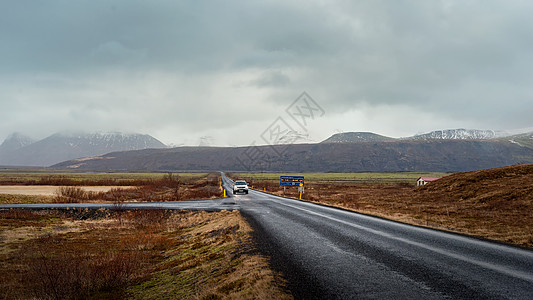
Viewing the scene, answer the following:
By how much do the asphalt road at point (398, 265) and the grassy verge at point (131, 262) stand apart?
39.2 inches

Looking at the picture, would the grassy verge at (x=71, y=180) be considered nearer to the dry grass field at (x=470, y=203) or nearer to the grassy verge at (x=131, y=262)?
the grassy verge at (x=131, y=262)

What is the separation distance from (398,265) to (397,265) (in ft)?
0.08

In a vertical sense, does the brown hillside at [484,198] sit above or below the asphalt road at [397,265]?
below

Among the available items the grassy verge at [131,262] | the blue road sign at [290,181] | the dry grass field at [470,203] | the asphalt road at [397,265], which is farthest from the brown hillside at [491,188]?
the grassy verge at [131,262]

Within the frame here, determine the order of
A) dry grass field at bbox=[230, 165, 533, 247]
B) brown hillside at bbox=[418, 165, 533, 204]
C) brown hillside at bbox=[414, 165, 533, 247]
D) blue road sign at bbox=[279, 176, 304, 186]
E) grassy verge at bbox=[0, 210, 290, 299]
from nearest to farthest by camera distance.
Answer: grassy verge at bbox=[0, 210, 290, 299]
dry grass field at bbox=[230, 165, 533, 247]
brown hillside at bbox=[414, 165, 533, 247]
brown hillside at bbox=[418, 165, 533, 204]
blue road sign at bbox=[279, 176, 304, 186]

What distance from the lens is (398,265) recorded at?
800 centimetres

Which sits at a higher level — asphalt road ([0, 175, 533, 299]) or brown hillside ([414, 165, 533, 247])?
asphalt road ([0, 175, 533, 299])

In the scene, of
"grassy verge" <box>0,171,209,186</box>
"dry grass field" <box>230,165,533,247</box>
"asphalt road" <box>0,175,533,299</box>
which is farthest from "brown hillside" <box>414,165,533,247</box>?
"grassy verge" <box>0,171,209,186</box>

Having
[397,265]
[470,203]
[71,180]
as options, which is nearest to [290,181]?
[470,203]

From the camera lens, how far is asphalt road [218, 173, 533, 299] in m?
6.12

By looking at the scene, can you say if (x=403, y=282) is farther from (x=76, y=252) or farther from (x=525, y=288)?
(x=76, y=252)

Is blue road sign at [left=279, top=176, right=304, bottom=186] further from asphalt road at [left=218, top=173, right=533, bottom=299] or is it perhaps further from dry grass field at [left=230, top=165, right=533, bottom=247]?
asphalt road at [left=218, top=173, right=533, bottom=299]

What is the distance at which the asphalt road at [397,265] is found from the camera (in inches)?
241

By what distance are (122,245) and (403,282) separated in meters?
15.4
